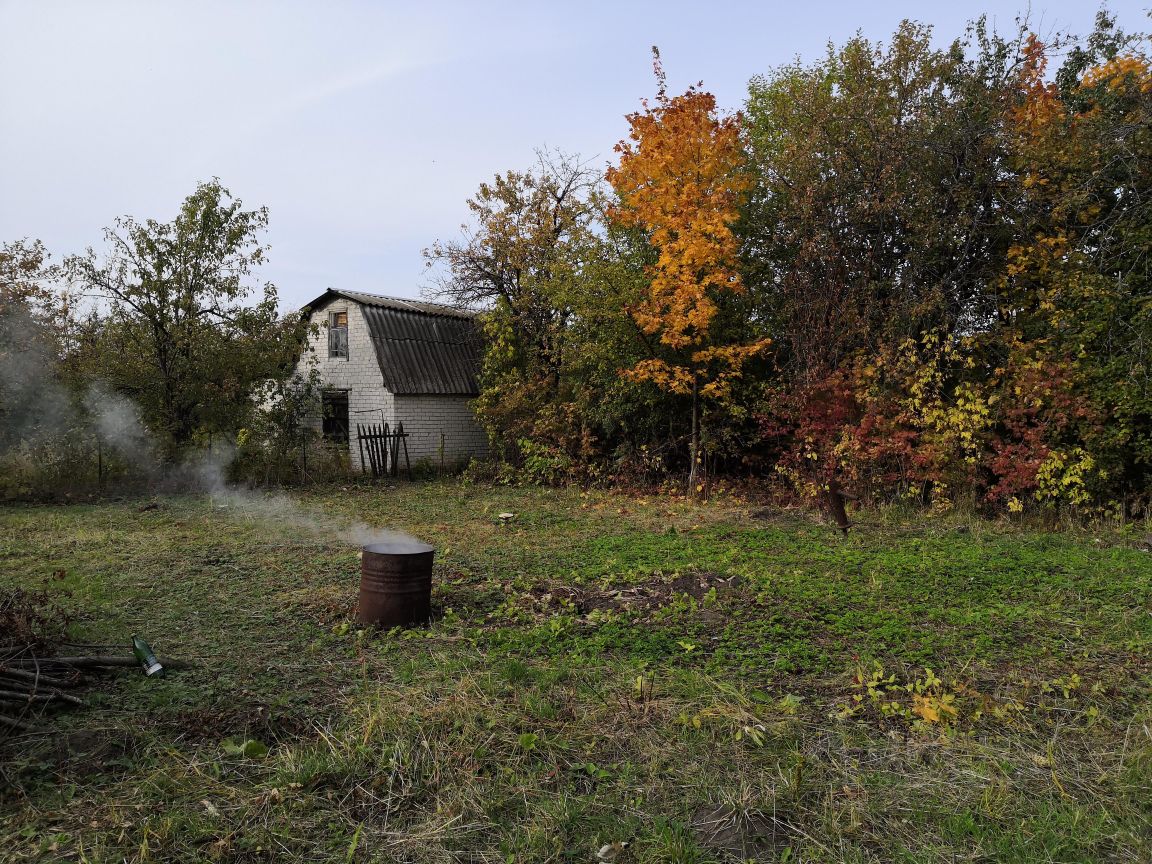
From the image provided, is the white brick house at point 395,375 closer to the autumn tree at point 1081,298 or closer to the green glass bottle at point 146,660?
the autumn tree at point 1081,298

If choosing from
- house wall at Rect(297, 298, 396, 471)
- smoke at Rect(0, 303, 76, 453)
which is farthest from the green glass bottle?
house wall at Rect(297, 298, 396, 471)

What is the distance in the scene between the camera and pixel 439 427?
1872 cm

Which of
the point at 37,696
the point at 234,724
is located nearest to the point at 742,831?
the point at 234,724

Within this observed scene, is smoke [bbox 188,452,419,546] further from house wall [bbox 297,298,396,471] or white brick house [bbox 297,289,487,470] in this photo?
house wall [bbox 297,298,396,471]

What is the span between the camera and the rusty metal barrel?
17.6 ft

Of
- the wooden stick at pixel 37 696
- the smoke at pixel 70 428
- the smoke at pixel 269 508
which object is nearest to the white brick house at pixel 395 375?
the smoke at pixel 269 508

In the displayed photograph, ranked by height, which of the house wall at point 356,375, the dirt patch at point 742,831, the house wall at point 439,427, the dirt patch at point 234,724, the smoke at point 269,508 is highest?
the house wall at point 356,375

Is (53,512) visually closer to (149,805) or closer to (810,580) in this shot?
(149,805)

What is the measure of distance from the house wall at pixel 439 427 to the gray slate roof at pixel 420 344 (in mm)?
282

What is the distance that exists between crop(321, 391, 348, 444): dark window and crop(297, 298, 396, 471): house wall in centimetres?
25

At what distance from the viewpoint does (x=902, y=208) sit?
10.3m

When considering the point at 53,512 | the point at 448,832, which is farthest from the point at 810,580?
the point at 53,512

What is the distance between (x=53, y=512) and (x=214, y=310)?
16.0ft

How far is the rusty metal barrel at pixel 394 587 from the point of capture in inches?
211
